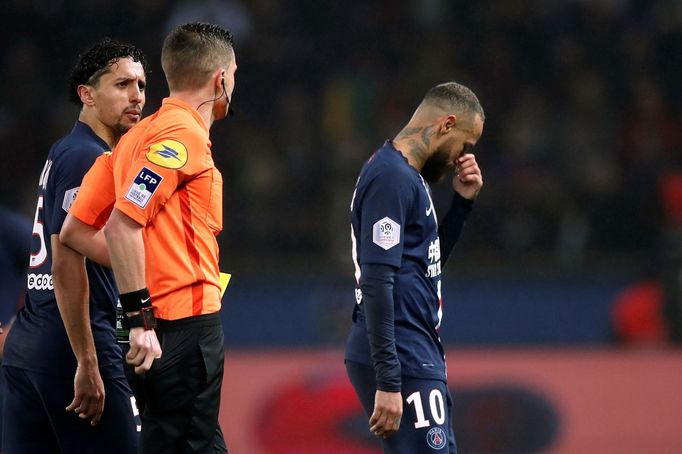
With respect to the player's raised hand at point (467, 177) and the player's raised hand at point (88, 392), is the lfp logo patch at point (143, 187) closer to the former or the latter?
the player's raised hand at point (88, 392)

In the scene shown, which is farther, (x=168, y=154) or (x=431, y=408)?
(x=431, y=408)

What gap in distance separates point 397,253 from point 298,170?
24.6ft

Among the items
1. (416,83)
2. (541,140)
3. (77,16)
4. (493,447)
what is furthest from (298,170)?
(493,447)

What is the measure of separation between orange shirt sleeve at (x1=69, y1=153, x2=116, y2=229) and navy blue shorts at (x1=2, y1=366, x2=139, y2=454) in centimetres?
65

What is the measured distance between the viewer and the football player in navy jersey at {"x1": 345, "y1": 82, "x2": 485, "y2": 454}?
4258 mm

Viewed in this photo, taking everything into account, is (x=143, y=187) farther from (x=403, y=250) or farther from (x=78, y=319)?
(x=403, y=250)

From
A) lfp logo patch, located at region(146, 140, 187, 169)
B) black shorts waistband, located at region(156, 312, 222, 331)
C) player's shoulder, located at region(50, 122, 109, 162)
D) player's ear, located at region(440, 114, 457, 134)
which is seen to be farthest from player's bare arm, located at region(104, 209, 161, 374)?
player's ear, located at region(440, 114, 457, 134)

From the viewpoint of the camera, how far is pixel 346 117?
12406mm

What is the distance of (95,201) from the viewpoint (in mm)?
3928

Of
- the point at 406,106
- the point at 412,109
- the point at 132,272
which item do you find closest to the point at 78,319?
the point at 132,272

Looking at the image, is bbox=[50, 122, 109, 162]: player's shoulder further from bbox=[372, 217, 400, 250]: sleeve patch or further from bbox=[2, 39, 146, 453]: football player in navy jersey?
bbox=[372, 217, 400, 250]: sleeve patch

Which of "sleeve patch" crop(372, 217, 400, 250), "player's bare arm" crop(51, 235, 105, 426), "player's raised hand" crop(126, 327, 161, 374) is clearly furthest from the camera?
"sleeve patch" crop(372, 217, 400, 250)

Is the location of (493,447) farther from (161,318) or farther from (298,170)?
(161,318)

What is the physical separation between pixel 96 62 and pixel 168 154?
99 cm
